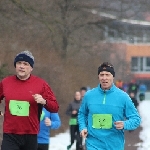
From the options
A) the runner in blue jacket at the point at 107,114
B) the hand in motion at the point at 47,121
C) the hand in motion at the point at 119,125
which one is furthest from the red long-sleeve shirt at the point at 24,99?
the hand in motion at the point at 47,121

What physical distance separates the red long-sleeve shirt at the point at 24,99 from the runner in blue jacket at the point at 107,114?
504mm

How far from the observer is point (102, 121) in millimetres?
7695

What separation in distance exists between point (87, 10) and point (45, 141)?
2217 cm

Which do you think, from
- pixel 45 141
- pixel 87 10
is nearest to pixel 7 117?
pixel 45 141

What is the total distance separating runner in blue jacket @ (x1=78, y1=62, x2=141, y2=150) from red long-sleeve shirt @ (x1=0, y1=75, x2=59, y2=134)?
504 mm

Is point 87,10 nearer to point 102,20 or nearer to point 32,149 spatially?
point 102,20

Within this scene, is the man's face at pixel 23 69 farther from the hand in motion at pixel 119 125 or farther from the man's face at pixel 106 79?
the hand in motion at pixel 119 125

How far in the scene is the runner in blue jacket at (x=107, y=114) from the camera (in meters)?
7.78

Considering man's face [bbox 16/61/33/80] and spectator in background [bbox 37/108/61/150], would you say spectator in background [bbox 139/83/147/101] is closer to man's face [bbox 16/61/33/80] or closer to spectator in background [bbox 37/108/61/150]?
spectator in background [bbox 37/108/61/150]

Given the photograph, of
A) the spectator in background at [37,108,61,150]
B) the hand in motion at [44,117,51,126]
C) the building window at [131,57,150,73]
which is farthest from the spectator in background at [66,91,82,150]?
the building window at [131,57,150,73]

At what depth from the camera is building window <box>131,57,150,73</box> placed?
91.4 meters

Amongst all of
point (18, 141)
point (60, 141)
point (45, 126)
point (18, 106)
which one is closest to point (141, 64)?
point (60, 141)

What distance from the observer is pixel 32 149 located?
25.2 ft

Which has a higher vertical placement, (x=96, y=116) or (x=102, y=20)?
(x=102, y=20)
